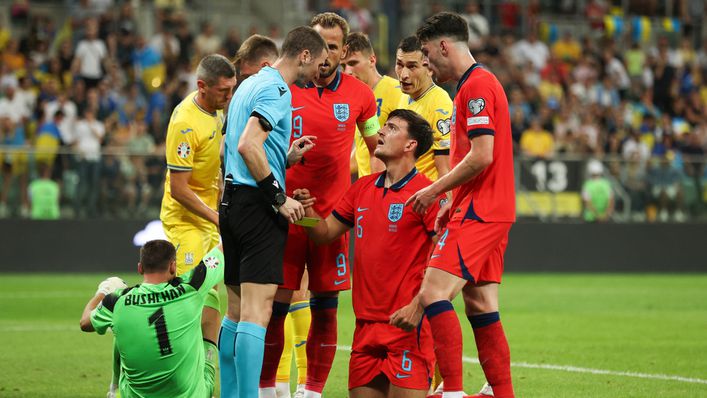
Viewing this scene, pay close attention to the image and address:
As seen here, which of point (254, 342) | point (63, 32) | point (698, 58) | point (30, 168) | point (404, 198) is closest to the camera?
point (254, 342)

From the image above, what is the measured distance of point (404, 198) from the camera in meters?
7.24

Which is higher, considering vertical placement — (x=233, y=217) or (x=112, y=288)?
(x=233, y=217)

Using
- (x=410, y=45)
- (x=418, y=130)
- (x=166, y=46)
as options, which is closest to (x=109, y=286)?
(x=418, y=130)

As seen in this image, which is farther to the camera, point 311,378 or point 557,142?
point 557,142

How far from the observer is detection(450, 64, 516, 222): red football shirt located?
6.74 m

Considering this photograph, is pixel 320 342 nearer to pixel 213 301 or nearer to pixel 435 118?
pixel 213 301

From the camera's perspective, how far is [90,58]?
2138 cm

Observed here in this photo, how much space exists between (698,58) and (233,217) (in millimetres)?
25924

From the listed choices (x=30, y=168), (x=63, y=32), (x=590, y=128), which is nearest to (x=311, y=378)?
(x=30, y=168)

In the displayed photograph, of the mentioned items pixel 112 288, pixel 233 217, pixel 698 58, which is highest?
pixel 698 58

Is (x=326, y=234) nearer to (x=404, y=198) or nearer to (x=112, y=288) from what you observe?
(x=404, y=198)

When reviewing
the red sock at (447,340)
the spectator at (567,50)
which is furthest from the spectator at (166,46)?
the red sock at (447,340)

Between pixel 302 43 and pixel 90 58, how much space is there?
15310 millimetres

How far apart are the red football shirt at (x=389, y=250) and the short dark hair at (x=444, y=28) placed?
1002 millimetres
